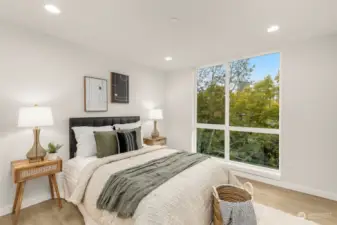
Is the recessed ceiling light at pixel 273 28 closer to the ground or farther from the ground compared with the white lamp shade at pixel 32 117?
farther from the ground

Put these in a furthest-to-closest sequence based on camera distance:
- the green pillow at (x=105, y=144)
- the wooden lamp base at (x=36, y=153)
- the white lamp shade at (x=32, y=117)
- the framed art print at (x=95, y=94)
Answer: the framed art print at (x=95, y=94), the green pillow at (x=105, y=144), the wooden lamp base at (x=36, y=153), the white lamp shade at (x=32, y=117)

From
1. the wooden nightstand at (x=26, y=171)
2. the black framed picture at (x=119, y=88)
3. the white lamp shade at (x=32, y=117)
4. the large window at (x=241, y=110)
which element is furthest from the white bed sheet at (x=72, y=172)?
the large window at (x=241, y=110)

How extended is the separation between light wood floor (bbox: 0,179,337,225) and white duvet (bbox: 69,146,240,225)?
367 millimetres

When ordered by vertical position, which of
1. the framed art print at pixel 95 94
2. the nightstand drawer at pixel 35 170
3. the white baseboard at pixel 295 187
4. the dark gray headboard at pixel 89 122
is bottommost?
the white baseboard at pixel 295 187

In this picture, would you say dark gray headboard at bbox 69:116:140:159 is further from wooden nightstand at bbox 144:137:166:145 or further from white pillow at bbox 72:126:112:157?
wooden nightstand at bbox 144:137:166:145

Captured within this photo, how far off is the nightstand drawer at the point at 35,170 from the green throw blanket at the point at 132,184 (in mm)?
963

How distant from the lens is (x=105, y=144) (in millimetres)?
2613

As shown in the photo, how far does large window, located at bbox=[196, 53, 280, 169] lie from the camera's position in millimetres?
3385

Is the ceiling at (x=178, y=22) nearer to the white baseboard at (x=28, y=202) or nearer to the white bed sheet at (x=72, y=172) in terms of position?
the white bed sheet at (x=72, y=172)

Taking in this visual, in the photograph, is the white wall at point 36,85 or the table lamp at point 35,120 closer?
the table lamp at point 35,120

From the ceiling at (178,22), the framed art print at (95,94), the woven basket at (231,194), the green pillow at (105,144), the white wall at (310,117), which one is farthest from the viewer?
the framed art print at (95,94)

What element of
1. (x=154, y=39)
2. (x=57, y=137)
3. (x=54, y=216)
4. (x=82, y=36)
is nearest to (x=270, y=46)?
(x=154, y=39)

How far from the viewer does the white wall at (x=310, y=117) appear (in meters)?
2.67

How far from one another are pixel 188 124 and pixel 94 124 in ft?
7.34
